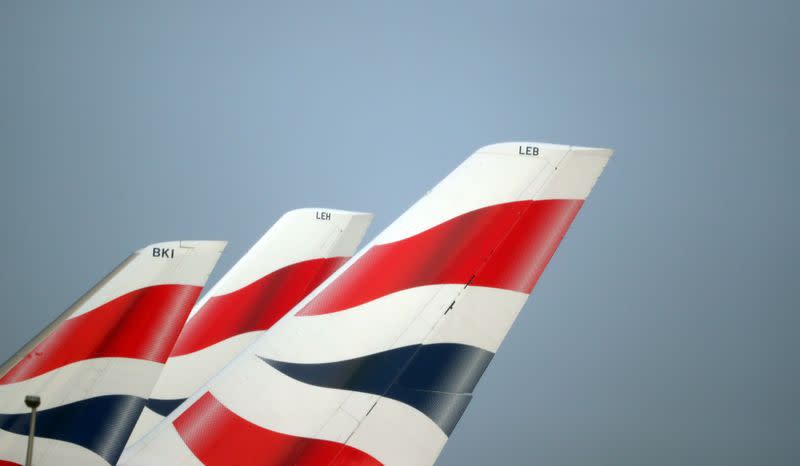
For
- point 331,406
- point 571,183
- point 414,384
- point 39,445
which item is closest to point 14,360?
point 39,445

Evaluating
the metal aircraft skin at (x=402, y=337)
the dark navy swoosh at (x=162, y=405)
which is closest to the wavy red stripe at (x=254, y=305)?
the dark navy swoosh at (x=162, y=405)

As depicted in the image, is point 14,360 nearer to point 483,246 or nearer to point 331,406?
point 331,406

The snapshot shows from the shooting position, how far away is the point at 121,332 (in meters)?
6.05

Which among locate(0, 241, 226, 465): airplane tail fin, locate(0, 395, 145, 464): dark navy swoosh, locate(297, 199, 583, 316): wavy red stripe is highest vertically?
locate(297, 199, 583, 316): wavy red stripe

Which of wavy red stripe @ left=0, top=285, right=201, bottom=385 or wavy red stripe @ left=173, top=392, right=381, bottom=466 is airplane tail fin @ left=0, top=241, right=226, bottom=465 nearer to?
wavy red stripe @ left=0, top=285, right=201, bottom=385

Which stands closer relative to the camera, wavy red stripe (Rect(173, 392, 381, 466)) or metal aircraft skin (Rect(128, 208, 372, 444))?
wavy red stripe (Rect(173, 392, 381, 466))

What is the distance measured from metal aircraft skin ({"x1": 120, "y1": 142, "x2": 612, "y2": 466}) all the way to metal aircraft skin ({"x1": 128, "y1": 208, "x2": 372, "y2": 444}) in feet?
8.54

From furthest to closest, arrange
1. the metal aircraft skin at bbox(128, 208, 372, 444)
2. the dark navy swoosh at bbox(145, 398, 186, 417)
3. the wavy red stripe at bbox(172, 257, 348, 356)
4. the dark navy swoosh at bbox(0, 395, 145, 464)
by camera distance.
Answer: the wavy red stripe at bbox(172, 257, 348, 356) < the metal aircraft skin at bbox(128, 208, 372, 444) < the dark navy swoosh at bbox(145, 398, 186, 417) < the dark navy swoosh at bbox(0, 395, 145, 464)

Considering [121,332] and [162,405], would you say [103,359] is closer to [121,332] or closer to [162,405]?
[121,332]

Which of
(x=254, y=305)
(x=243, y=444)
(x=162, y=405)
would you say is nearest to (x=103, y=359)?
(x=243, y=444)

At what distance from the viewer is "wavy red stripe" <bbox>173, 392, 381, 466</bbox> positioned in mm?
5105

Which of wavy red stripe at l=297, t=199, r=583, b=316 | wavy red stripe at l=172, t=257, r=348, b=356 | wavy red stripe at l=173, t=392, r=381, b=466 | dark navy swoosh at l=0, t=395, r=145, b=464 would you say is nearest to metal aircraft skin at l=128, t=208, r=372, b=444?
wavy red stripe at l=172, t=257, r=348, b=356

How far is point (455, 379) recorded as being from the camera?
523cm

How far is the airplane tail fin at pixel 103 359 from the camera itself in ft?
18.7
